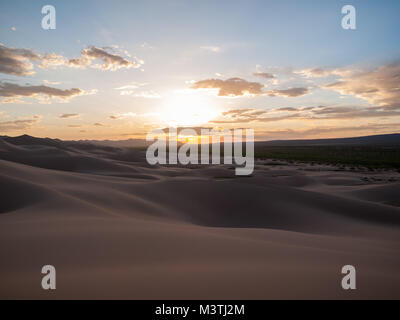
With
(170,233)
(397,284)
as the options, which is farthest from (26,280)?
(397,284)

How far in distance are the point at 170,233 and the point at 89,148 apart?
31.9 m

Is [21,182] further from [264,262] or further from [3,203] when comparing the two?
[264,262]

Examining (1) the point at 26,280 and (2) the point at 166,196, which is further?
(2) the point at 166,196


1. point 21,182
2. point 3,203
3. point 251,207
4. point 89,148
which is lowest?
point 251,207

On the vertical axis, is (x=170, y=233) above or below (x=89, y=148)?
below

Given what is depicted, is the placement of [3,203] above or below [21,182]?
below

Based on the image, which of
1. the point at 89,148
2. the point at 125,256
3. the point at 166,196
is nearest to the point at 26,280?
the point at 125,256

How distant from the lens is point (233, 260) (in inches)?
109

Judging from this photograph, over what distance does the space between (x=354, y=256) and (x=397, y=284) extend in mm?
883

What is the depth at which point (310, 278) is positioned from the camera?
2.42 meters

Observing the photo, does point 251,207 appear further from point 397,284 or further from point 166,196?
point 397,284
